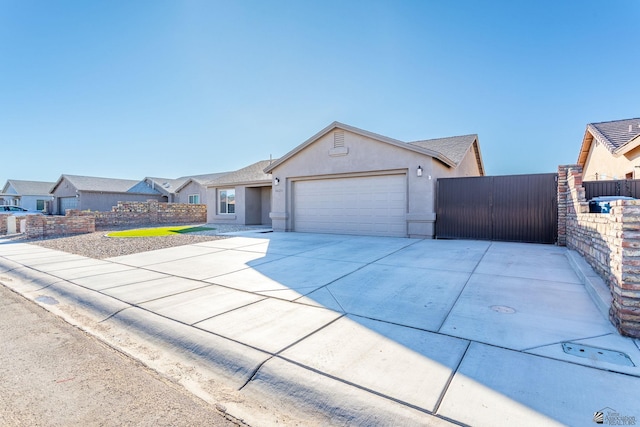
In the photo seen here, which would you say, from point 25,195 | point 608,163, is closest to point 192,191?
point 25,195

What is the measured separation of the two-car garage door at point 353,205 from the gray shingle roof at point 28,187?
44660 millimetres

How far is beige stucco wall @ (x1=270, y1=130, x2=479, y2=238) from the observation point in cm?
1145

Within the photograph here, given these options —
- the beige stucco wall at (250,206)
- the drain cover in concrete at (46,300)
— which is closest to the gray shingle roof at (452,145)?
the beige stucco wall at (250,206)

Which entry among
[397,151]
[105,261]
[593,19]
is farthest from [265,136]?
[593,19]

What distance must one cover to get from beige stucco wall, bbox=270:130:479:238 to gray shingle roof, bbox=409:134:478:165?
2.71 ft

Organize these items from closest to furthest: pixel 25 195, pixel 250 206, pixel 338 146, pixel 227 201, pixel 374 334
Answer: pixel 374 334
pixel 338 146
pixel 250 206
pixel 227 201
pixel 25 195

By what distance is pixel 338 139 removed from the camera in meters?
13.2

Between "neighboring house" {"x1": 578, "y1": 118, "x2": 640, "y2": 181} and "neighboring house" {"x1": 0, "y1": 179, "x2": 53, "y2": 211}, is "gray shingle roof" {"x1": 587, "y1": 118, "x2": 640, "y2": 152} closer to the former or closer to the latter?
"neighboring house" {"x1": 578, "y1": 118, "x2": 640, "y2": 181}

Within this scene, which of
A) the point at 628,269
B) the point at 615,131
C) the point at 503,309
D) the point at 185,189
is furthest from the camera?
the point at 185,189

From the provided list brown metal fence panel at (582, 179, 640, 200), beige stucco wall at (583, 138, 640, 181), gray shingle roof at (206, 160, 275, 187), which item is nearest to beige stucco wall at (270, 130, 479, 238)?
gray shingle roof at (206, 160, 275, 187)

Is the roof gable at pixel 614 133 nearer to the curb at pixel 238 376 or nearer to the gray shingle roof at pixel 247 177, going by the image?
the curb at pixel 238 376

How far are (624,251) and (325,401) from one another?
3368 millimetres

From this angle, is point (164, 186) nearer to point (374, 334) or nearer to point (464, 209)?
point (464, 209)

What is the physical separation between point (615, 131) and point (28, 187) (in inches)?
2351
